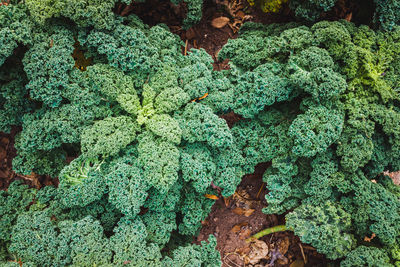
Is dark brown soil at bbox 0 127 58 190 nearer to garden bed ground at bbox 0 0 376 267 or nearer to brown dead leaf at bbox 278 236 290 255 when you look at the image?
garden bed ground at bbox 0 0 376 267

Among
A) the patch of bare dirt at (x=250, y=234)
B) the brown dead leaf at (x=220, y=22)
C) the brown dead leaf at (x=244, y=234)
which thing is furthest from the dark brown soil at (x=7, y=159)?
the brown dead leaf at (x=220, y=22)

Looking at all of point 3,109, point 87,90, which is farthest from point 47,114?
point 3,109

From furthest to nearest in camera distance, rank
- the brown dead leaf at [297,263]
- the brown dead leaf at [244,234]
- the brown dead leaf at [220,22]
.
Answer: the brown dead leaf at [220,22] < the brown dead leaf at [244,234] < the brown dead leaf at [297,263]

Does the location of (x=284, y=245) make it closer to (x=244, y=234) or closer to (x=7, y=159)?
(x=244, y=234)

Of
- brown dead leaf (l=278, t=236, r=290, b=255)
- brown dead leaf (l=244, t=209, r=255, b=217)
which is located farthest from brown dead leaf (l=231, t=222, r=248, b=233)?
brown dead leaf (l=278, t=236, r=290, b=255)

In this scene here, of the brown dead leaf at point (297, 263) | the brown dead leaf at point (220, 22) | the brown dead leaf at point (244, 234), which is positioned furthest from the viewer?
the brown dead leaf at point (220, 22)

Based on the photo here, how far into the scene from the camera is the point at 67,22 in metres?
4.21

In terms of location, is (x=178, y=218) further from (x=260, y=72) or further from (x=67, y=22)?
(x=67, y=22)

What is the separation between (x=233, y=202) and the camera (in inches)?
219

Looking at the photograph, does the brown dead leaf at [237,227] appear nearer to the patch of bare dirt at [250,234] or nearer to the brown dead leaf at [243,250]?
the patch of bare dirt at [250,234]

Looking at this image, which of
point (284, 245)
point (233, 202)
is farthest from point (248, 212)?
point (284, 245)

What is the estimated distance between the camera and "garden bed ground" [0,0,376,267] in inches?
211

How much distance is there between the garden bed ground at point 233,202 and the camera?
537 centimetres

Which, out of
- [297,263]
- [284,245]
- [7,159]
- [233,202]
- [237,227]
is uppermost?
[7,159]
